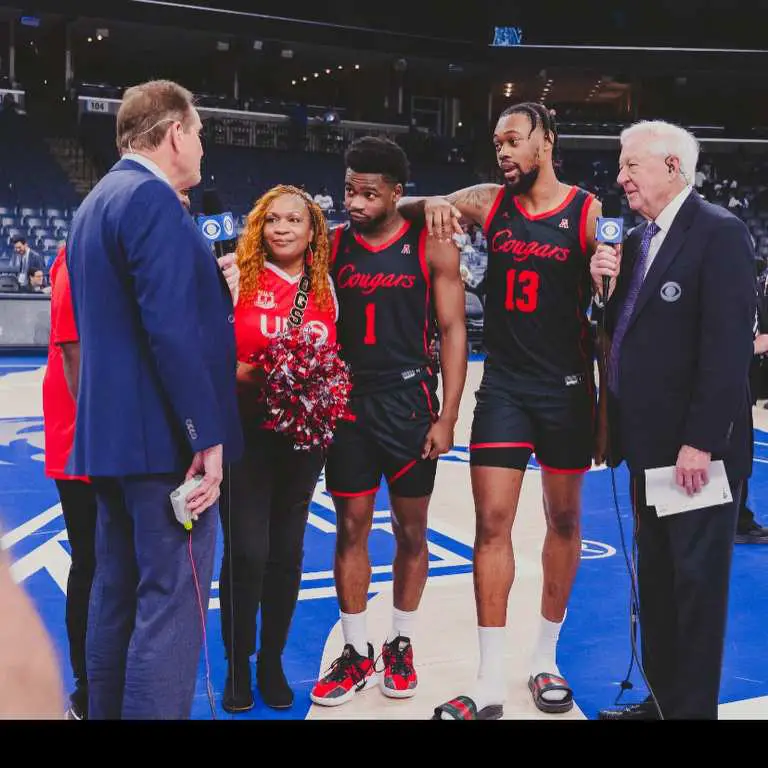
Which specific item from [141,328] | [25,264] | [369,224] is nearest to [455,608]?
[369,224]

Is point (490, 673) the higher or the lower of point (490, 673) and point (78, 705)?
the higher

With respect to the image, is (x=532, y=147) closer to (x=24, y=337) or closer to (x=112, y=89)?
(x=24, y=337)

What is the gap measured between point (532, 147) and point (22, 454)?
5.08m

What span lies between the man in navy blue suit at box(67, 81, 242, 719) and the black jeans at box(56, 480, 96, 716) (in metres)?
0.46

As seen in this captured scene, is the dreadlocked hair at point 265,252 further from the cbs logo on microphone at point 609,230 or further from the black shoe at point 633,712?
the black shoe at point 633,712

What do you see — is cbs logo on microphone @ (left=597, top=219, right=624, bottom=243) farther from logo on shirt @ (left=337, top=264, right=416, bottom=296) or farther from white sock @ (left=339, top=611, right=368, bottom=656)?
white sock @ (left=339, top=611, right=368, bottom=656)

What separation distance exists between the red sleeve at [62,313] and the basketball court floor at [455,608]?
4.05 feet

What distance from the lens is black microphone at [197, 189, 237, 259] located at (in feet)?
8.77

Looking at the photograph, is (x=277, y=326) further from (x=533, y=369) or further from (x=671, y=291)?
(x=671, y=291)

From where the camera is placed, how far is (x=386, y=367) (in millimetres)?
3119

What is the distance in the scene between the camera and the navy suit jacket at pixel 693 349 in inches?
99.1

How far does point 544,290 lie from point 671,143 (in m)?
0.66

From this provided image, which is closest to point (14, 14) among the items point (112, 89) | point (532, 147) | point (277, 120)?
point (112, 89)

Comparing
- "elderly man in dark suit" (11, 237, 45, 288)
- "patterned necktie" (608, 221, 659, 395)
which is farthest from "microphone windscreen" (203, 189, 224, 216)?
"elderly man in dark suit" (11, 237, 45, 288)
